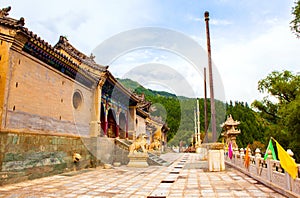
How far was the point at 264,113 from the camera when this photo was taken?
2344cm

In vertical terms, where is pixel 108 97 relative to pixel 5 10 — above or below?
below

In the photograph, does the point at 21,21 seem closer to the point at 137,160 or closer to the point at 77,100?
the point at 77,100

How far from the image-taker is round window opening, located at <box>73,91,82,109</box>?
12.1 metres

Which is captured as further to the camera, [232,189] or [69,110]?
[69,110]

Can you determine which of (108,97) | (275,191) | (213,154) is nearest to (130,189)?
(275,191)

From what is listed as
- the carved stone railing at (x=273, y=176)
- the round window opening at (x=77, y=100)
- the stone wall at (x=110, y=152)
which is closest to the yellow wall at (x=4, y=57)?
the round window opening at (x=77, y=100)

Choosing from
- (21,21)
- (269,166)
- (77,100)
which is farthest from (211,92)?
(21,21)

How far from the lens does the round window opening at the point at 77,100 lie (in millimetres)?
12109

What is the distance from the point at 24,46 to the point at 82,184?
4.83 metres

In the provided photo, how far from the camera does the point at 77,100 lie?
1230cm

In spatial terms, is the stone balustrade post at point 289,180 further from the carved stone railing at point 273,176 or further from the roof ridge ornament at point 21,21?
the roof ridge ornament at point 21,21

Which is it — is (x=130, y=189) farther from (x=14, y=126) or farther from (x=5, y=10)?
(x=5, y=10)

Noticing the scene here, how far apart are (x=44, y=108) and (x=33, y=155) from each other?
6.17 feet

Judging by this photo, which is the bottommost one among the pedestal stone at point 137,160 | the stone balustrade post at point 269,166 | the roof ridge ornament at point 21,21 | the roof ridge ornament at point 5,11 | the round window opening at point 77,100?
the pedestal stone at point 137,160
